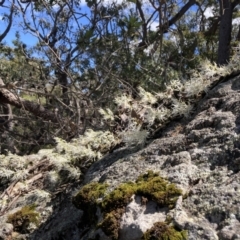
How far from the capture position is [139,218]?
1.39 metres

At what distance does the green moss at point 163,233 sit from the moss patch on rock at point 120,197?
11 centimetres

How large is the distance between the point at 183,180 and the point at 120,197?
243 mm

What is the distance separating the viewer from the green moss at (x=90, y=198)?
1.62 metres

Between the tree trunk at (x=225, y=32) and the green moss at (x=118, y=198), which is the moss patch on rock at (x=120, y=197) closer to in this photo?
the green moss at (x=118, y=198)

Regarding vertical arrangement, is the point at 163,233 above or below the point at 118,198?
below

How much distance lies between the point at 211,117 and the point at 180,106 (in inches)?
12.0

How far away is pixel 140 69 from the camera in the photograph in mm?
6488

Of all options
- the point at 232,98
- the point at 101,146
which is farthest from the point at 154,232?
the point at 101,146

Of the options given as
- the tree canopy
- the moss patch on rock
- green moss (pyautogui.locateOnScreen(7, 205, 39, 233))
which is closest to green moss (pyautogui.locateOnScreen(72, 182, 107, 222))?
the moss patch on rock

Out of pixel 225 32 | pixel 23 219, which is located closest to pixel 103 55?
pixel 225 32

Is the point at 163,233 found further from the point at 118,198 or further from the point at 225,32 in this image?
the point at 225,32

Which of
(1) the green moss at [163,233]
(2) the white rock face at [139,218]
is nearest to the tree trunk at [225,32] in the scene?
(2) the white rock face at [139,218]

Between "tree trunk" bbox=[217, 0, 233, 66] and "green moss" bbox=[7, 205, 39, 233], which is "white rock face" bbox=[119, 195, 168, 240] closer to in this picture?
"green moss" bbox=[7, 205, 39, 233]

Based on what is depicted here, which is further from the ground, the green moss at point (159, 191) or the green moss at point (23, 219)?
the green moss at point (23, 219)
